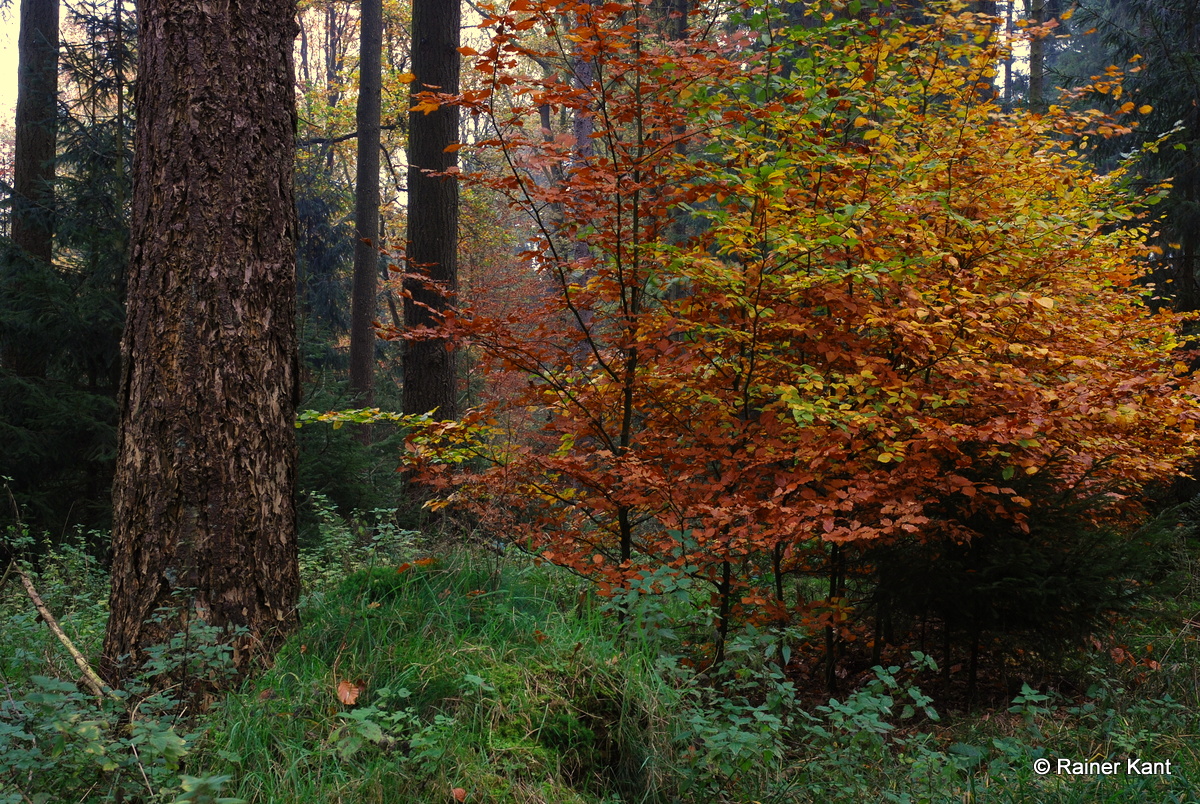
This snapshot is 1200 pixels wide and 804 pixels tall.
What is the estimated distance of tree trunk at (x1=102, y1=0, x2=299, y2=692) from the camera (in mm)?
3066

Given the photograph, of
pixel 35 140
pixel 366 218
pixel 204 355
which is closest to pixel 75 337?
pixel 35 140

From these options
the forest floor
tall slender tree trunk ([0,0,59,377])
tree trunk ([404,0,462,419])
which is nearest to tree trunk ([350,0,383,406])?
tall slender tree trunk ([0,0,59,377])

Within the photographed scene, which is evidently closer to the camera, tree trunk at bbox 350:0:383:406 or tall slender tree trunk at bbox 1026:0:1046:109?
tall slender tree trunk at bbox 1026:0:1046:109

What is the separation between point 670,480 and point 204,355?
2128 millimetres

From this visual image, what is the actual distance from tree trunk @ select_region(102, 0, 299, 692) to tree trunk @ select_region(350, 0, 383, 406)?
937 cm

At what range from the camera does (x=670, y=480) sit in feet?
12.7

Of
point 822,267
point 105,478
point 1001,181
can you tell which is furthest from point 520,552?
point 105,478

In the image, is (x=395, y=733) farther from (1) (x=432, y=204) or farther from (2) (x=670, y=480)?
(1) (x=432, y=204)

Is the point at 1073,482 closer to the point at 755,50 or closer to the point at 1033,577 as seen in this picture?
the point at 1033,577

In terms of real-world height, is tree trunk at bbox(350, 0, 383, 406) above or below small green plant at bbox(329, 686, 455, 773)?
above

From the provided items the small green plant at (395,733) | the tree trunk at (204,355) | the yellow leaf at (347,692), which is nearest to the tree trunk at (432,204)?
the tree trunk at (204,355)

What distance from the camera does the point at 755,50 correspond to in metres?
4.11

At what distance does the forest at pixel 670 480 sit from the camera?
8.99 feet

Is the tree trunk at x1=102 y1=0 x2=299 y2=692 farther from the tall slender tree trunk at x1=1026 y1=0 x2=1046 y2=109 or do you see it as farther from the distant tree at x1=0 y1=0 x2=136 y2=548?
the tall slender tree trunk at x1=1026 y1=0 x2=1046 y2=109
